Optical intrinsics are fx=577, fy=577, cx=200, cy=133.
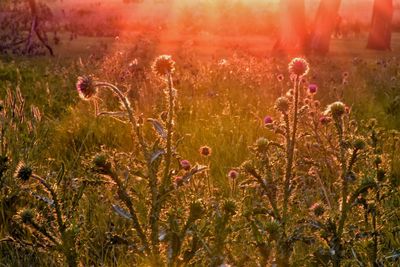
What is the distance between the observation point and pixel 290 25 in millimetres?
17234

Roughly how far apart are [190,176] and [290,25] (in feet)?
51.5

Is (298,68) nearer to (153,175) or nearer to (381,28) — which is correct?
(153,175)

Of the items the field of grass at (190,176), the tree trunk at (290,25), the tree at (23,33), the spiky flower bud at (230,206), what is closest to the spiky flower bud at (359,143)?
the field of grass at (190,176)

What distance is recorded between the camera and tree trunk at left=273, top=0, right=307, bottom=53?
17078mm

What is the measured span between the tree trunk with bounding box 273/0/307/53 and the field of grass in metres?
3.30

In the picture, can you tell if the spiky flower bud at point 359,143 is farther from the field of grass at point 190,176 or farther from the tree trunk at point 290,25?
the tree trunk at point 290,25

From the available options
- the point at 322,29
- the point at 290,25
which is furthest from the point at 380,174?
the point at 322,29

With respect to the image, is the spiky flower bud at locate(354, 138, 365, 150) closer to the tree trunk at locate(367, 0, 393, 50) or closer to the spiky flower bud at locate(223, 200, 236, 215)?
the spiky flower bud at locate(223, 200, 236, 215)

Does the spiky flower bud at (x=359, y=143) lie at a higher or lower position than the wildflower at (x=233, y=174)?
higher

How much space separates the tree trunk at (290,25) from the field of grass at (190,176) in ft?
10.8

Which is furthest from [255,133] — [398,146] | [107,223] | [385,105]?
[385,105]

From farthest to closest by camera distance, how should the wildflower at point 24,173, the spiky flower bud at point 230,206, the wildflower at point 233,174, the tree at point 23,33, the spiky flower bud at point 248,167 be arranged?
the tree at point 23,33 → the wildflower at point 233,174 → the spiky flower bud at point 248,167 → the wildflower at point 24,173 → the spiky flower bud at point 230,206

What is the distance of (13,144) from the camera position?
13.3 ft

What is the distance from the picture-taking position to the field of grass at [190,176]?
2150 millimetres
